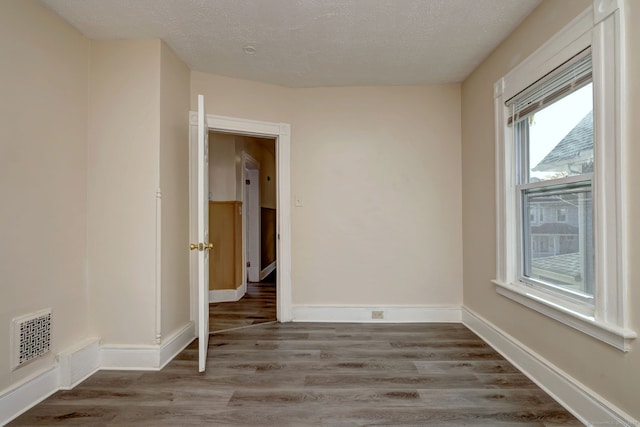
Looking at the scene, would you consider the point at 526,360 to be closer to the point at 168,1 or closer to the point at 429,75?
the point at 429,75

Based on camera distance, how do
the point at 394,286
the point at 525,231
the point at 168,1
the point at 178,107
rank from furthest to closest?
the point at 394,286
the point at 178,107
the point at 525,231
the point at 168,1

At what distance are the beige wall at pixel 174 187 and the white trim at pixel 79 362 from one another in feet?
1.49

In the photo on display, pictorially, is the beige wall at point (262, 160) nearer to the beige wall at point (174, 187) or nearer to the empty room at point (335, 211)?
the empty room at point (335, 211)

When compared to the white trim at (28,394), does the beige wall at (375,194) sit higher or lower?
higher

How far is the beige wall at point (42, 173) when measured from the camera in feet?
5.72

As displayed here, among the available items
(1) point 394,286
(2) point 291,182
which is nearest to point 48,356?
(2) point 291,182

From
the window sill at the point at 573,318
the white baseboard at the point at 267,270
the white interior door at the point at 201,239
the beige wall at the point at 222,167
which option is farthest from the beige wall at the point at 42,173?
the white baseboard at the point at 267,270

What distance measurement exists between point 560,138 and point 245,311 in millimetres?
3337

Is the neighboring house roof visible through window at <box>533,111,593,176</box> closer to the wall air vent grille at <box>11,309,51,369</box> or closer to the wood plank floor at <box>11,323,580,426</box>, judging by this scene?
the wood plank floor at <box>11,323,580,426</box>

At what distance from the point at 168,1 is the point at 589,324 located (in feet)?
9.81

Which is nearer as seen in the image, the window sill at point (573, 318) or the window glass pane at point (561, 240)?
the window sill at point (573, 318)

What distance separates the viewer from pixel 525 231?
2348mm

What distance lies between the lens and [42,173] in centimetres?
195

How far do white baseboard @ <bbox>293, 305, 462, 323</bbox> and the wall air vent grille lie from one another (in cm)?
196
